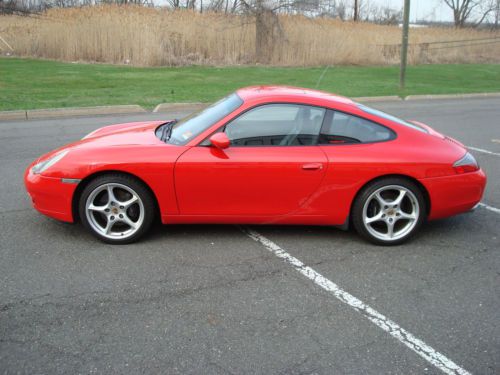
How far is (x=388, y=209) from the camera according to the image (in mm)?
4332

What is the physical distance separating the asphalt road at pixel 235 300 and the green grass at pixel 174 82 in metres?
8.61


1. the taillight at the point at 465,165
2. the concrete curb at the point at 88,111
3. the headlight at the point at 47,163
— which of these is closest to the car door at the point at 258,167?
the headlight at the point at 47,163

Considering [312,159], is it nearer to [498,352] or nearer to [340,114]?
[340,114]

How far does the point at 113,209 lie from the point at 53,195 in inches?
20.1

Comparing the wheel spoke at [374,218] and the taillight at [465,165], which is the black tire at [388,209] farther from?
the taillight at [465,165]

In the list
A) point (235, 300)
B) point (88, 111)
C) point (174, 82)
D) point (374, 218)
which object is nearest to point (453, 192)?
point (374, 218)

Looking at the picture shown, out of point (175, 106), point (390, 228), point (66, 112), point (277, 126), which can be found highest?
point (277, 126)

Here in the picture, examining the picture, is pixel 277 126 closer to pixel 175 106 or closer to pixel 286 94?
pixel 286 94

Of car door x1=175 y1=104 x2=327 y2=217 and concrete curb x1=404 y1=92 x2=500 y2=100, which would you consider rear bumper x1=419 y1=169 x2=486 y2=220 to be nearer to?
car door x1=175 y1=104 x2=327 y2=217

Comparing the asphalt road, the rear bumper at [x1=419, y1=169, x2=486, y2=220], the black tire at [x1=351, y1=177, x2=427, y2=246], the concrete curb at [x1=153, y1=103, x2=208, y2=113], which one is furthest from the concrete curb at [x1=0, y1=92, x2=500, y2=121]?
the rear bumper at [x1=419, y1=169, x2=486, y2=220]

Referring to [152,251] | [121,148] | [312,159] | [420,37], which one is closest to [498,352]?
[312,159]

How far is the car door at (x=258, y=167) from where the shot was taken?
4.13 m

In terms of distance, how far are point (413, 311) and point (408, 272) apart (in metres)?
0.60

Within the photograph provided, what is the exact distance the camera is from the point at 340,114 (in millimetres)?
4375
